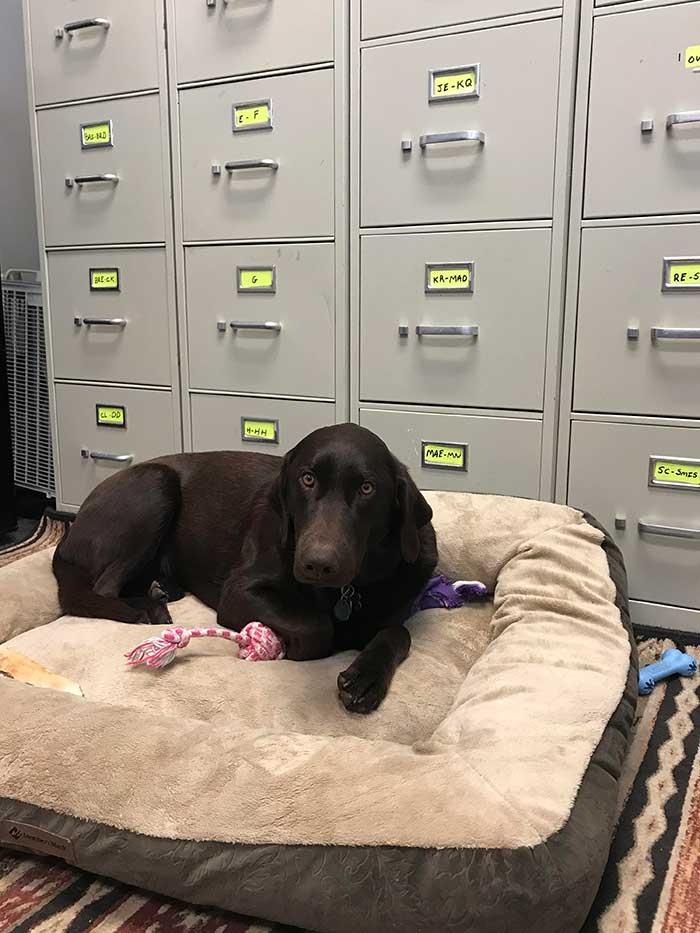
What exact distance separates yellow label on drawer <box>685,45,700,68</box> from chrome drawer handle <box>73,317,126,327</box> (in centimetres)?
180

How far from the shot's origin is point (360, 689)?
4.36 feet

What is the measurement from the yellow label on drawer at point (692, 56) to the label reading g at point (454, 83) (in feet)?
1.60

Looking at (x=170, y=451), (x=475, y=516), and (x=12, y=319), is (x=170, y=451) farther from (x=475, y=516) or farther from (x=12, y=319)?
(x=475, y=516)

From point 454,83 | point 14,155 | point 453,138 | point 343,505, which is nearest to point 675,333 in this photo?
point 453,138

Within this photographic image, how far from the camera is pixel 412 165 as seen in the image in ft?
6.73

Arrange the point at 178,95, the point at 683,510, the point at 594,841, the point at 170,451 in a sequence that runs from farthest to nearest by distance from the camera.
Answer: the point at 170,451, the point at 178,95, the point at 683,510, the point at 594,841

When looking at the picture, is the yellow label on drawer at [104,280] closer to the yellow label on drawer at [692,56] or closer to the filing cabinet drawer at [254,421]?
the filing cabinet drawer at [254,421]

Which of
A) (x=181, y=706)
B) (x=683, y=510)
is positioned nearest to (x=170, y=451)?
(x=181, y=706)

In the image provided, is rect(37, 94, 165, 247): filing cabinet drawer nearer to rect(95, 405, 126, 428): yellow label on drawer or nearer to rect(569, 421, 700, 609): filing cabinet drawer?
rect(95, 405, 126, 428): yellow label on drawer

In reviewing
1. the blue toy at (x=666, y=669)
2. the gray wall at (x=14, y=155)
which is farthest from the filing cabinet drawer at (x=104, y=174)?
the blue toy at (x=666, y=669)

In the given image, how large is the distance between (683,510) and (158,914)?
148 centimetres

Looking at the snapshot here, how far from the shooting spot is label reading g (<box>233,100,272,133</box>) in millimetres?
2205

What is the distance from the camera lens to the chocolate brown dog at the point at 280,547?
1.36 metres

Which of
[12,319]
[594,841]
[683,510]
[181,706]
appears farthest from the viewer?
[12,319]
